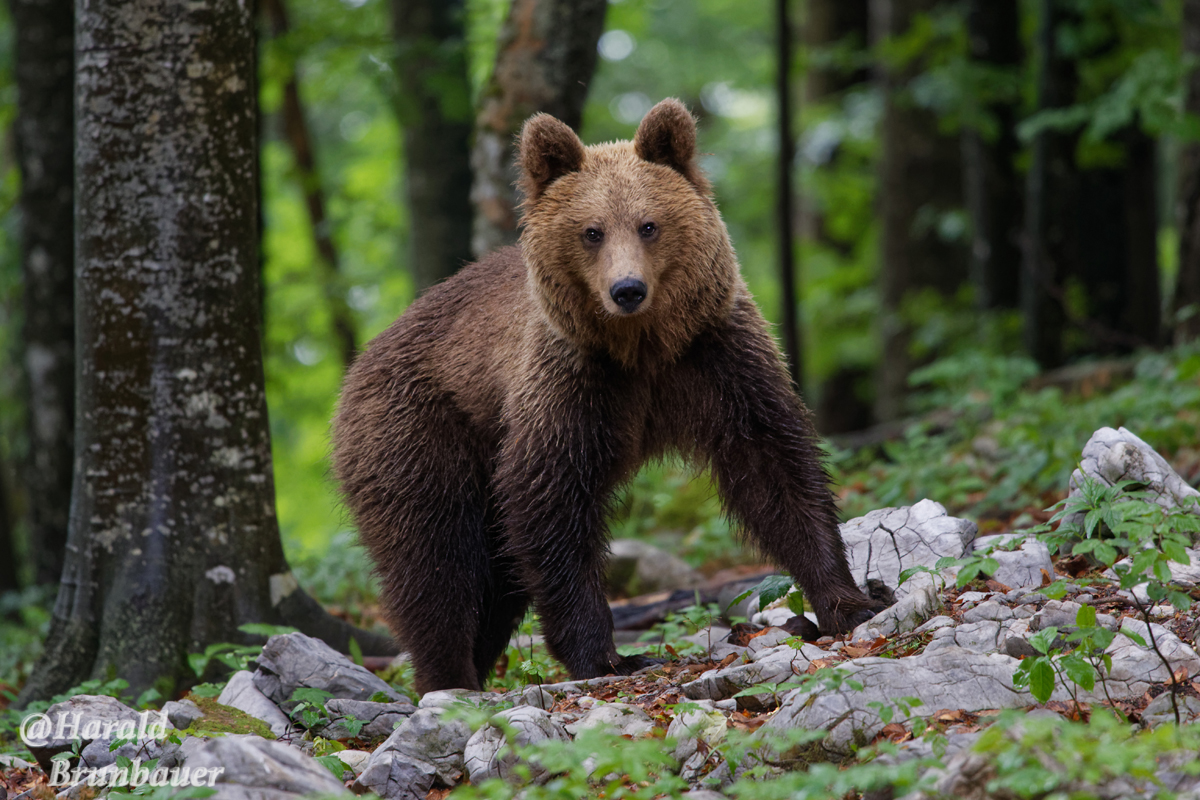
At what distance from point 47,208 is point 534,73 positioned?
15.3 feet

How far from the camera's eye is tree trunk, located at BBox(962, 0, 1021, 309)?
468 inches

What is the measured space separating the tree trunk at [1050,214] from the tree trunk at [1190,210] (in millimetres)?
1772

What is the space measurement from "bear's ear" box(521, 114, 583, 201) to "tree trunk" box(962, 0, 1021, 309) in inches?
317

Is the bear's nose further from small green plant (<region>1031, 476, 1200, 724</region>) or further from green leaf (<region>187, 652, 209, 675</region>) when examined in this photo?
green leaf (<region>187, 652, 209, 675</region>)

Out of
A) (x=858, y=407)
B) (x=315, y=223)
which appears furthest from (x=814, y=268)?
(x=315, y=223)

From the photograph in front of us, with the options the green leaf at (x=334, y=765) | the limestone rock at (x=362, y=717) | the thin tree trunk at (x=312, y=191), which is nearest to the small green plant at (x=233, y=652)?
the limestone rock at (x=362, y=717)

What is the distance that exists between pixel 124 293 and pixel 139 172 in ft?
2.01

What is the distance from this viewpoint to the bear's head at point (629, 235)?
489cm

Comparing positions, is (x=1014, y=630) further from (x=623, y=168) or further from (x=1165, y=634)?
(x=623, y=168)

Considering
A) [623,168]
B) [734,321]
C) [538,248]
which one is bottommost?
[734,321]

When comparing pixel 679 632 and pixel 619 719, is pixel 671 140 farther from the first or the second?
pixel 619 719

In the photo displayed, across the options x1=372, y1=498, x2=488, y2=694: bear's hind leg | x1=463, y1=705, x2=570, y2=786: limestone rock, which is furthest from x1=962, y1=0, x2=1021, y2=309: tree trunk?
x1=463, y1=705, x2=570, y2=786: limestone rock

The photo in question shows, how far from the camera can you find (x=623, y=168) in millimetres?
5066

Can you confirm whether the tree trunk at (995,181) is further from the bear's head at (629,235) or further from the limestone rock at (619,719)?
the limestone rock at (619,719)
